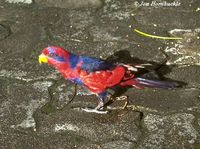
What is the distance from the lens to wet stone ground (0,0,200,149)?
3885mm

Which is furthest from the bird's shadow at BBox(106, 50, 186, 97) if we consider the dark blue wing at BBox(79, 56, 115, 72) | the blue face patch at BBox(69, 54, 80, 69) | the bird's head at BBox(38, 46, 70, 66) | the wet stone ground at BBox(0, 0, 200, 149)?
the bird's head at BBox(38, 46, 70, 66)

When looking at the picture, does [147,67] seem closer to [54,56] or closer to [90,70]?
[90,70]

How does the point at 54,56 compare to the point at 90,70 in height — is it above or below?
above

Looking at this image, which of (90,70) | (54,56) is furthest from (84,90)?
(54,56)

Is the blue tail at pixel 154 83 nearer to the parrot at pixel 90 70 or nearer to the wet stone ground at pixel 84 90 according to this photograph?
the parrot at pixel 90 70

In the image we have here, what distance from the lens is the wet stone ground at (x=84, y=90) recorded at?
3885mm

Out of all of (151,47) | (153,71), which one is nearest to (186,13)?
(151,47)

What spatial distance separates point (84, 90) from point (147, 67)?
2.24ft

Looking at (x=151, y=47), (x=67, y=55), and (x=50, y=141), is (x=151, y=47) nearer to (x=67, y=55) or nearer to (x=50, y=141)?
(x=67, y=55)

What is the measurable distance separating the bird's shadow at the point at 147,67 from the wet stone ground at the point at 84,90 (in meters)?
0.03

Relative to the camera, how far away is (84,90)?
14.4 ft

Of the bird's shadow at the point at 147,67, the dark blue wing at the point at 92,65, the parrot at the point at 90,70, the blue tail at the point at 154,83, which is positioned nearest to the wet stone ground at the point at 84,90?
the bird's shadow at the point at 147,67

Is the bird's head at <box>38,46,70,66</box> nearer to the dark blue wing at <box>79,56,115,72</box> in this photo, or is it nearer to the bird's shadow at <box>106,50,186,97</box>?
the dark blue wing at <box>79,56,115,72</box>

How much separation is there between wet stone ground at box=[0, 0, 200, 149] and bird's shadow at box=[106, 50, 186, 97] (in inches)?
1.0
